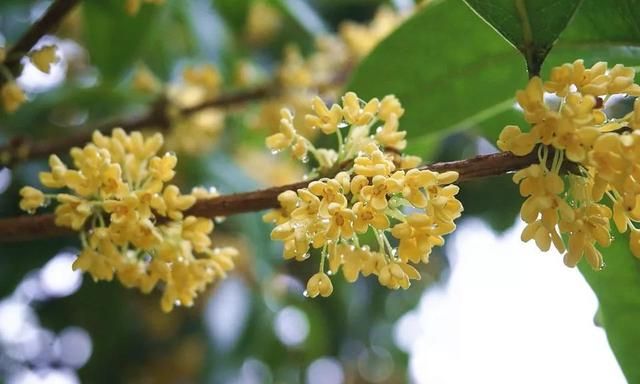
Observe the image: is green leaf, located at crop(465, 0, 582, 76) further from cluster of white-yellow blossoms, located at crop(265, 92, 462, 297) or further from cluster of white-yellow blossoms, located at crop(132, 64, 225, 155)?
cluster of white-yellow blossoms, located at crop(132, 64, 225, 155)

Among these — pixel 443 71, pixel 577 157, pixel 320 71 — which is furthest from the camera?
pixel 320 71

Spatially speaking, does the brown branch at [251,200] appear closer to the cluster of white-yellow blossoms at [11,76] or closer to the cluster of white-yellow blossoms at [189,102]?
the cluster of white-yellow blossoms at [11,76]

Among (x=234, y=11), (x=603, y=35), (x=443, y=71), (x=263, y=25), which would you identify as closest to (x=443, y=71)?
(x=443, y=71)

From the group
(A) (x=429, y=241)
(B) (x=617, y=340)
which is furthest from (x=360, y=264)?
(B) (x=617, y=340)

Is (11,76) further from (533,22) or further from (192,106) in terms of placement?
(533,22)

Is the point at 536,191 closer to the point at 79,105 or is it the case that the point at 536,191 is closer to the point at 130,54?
the point at 130,54

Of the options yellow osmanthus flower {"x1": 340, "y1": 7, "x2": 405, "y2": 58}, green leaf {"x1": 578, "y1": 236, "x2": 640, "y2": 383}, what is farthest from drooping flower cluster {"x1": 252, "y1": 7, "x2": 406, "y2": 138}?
green leaf {"x1": 578, "y1": 236, "x2": 640, "y2": 383}

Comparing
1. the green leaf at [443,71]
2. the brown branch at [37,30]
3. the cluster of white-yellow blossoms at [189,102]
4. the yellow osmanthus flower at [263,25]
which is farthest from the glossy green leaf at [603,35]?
the yellow osmanthus flower at [263,25]
